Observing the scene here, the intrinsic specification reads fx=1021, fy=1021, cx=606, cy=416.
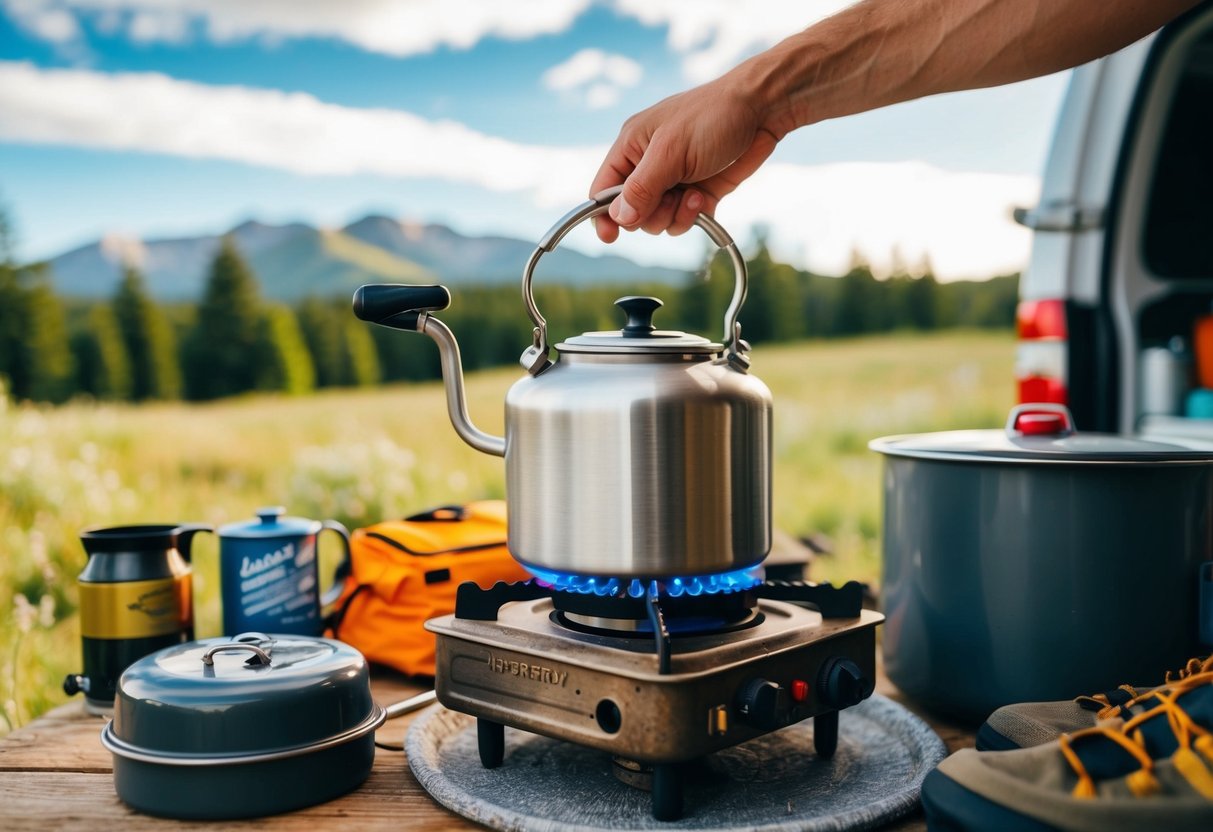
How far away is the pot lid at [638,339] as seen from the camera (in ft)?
4.60

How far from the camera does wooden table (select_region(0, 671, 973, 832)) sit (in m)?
1.42

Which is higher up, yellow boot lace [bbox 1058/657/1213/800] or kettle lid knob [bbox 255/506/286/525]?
kettle lid knob [bbox 255/506/286/525]

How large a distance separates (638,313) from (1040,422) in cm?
80

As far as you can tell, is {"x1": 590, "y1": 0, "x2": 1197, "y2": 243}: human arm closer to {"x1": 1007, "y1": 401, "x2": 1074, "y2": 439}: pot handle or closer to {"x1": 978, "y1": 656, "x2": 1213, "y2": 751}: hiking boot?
{"x1": 1007, "y1": 401, "x2": 1074, "y2": 439}: pot handle

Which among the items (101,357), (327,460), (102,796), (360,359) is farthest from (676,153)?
(360,359)

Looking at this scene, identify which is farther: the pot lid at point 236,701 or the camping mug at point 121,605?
the camping mug at point 121,605

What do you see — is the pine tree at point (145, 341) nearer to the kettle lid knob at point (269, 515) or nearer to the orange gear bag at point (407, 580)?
the orange gear bag at point (407, 580)

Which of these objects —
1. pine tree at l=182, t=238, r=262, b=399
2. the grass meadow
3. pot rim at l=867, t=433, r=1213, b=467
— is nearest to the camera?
pot rim at l=867, t=433, r=1213, b=467

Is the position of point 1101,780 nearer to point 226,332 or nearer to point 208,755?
point 208,755

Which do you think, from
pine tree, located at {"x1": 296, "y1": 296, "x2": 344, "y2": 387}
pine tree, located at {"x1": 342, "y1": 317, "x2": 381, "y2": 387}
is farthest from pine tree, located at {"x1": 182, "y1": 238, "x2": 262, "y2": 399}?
pine tree, located at {"x1": 342, "y1": 317, "x2": 381, "y2": 387}

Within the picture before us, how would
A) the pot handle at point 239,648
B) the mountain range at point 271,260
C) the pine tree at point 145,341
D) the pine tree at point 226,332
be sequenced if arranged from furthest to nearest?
the pine tree at point 226,332
the pine tree at point 145,341
the mountain range at point 271,260
the pot handle at point 239,648

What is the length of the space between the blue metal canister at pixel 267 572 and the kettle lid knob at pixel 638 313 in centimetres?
94

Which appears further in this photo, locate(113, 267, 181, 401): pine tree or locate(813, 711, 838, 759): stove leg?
locate(113, 267, 181, 401): pine tree

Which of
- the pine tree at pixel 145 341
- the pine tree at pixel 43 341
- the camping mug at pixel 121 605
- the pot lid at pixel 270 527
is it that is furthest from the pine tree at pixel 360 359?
the camping mug at pixel 121 605
